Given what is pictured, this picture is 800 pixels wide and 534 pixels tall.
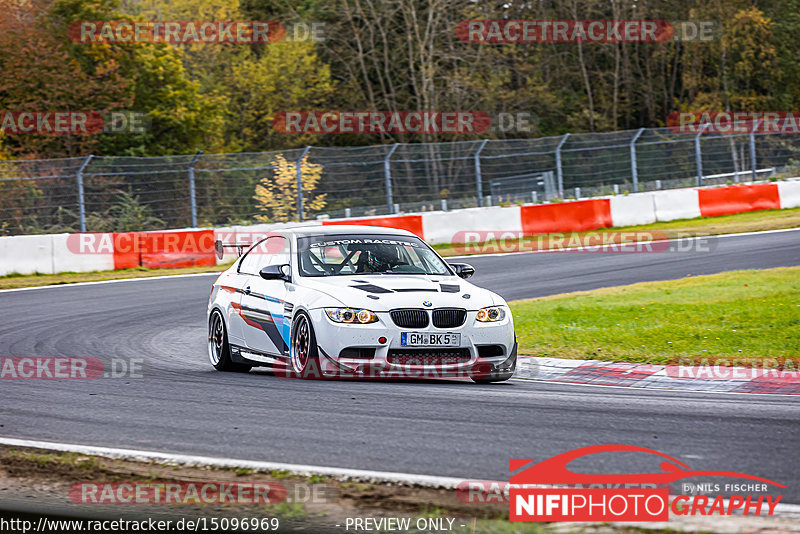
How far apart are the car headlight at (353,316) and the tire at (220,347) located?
80.7 inches

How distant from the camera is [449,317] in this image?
8711mm

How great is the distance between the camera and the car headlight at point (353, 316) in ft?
28.2

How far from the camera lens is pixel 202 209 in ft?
79.3

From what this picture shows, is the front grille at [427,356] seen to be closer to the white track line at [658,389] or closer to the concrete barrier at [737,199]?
the white track line at [658,389]

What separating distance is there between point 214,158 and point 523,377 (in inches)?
639

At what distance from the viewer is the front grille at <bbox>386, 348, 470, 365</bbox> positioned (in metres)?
8.61

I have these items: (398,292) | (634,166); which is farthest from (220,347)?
(634,166)

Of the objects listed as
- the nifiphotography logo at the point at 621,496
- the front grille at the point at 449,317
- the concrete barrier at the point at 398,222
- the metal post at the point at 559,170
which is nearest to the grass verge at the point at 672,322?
the front grille at the point at 449,317

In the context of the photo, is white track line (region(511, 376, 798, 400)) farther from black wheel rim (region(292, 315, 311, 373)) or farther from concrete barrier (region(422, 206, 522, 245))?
concrete barrier (region(422, 206, 522, 245))

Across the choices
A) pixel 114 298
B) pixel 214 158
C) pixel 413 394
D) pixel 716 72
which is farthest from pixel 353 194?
pixel 716 72

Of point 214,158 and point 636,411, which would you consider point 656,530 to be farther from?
point 214,158

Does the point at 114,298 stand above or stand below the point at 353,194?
below

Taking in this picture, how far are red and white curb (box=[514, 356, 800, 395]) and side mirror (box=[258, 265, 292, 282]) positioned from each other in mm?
2393

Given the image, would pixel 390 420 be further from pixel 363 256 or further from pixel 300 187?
pixel 300 187
